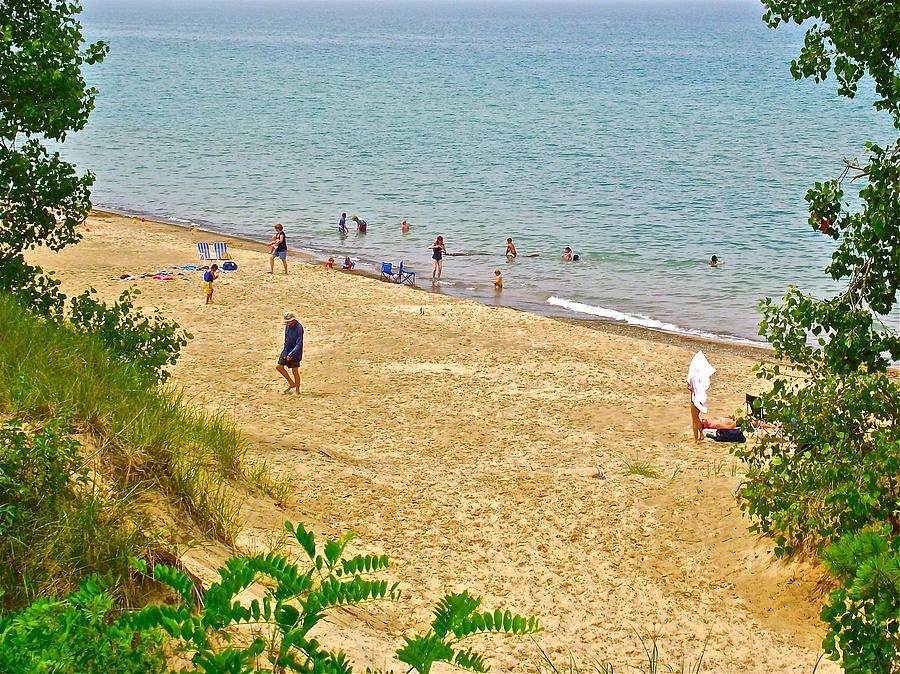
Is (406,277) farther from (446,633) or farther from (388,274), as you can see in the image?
(446,633)

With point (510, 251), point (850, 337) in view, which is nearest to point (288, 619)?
point (850, 337)

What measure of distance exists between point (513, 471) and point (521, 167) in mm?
39590

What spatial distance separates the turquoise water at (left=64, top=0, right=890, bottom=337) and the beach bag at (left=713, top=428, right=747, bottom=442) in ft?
33.2

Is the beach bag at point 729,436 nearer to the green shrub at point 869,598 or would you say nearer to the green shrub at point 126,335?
the green shrub at point 126,335

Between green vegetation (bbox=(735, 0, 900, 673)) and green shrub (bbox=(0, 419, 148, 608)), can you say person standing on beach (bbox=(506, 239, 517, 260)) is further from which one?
green shrub (bbox=(0, 419, 148, 608))

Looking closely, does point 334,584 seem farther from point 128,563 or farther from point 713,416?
point 713,416

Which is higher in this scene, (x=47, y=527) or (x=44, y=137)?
(x=44, y=137)

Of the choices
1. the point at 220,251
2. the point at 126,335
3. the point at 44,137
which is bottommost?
the point at 220,251

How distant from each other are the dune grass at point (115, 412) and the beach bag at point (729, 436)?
8.16m

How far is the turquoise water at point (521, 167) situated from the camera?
3002 cm

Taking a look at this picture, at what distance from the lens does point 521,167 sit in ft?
165

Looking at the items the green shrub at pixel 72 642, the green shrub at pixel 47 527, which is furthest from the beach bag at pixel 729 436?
the green shrub at pixel 72 642

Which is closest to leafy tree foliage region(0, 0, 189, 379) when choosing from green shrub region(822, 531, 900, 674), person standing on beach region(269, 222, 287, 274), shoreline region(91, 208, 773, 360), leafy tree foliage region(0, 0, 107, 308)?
leafy tree foliage region(0, 0, 107, 308)

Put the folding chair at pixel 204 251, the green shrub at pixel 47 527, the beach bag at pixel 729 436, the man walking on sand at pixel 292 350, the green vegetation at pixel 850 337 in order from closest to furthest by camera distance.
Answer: the green shrub at pixel 47 527
the green vegetation at pixel 850 337
the beach bag at pixel 729 436
the man walking on sand at pixel 292 350
the folding chair at pixel 204 251
